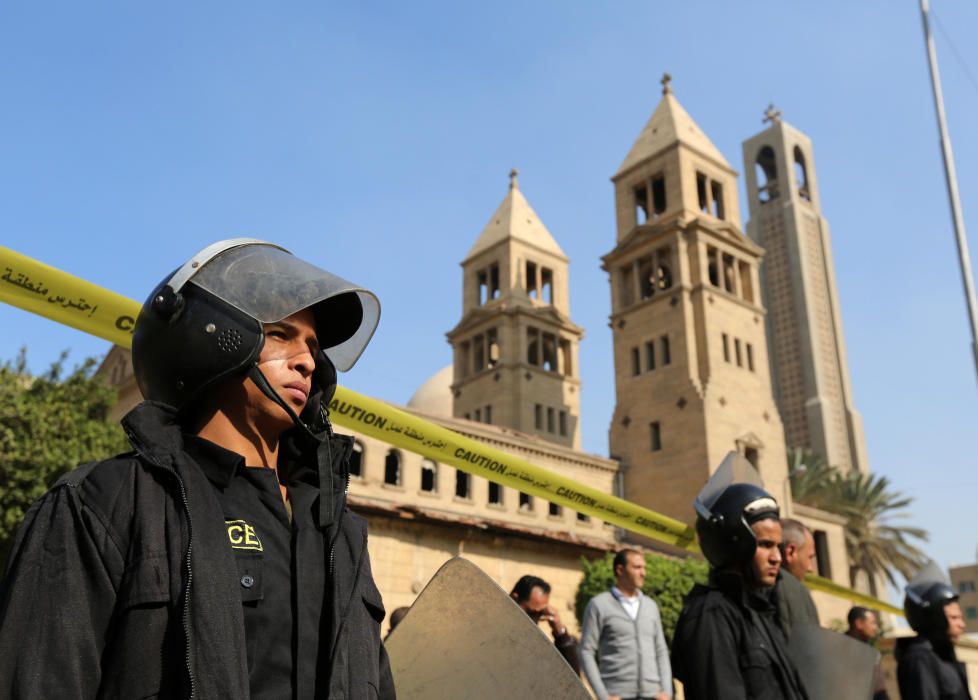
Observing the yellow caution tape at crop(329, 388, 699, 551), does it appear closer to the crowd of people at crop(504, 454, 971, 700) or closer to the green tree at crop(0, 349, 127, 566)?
the crowd of people at crop(504, 454, 971, 700)

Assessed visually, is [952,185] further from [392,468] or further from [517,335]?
[517,335]

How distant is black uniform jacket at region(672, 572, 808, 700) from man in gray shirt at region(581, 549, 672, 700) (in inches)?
106

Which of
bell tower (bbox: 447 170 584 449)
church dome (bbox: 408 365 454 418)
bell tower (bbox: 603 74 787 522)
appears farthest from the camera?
church dome (bbox: 408 365 454 418)

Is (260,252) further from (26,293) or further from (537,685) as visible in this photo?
(26,293)

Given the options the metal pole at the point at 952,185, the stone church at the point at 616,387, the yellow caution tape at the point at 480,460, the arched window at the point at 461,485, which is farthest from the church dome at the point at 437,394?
the yellow caution tape at the point at 480,460

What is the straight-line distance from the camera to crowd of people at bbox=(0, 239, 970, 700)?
172cm

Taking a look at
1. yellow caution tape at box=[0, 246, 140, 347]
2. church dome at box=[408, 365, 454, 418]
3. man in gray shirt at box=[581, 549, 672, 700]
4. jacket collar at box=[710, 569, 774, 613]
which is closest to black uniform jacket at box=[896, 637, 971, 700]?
man in gray shirt at box=[581, 549, 672, 700]

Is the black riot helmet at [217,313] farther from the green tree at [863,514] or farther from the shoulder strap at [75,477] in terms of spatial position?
the green tree at [863,514]

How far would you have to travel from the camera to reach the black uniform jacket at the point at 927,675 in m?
6.34

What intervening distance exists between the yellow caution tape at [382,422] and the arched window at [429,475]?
26634 millimetres

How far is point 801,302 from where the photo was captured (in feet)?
287

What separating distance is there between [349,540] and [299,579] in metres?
0.27

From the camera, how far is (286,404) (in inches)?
87.8

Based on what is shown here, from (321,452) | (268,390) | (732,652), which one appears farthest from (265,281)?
(732,652)
